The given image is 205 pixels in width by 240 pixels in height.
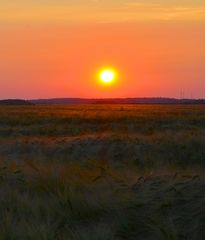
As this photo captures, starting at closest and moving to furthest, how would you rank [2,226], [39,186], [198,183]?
[2,226], [198,183], [39,186]

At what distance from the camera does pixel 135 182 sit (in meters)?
11.0

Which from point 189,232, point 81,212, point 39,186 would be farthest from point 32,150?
point 189,232

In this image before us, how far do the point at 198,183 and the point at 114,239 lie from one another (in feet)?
6.25

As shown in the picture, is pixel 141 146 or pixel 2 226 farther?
pixel 141 146

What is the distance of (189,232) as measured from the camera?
848cm

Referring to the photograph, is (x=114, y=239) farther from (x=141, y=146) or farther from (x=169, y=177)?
Result: (x=141, y=146)

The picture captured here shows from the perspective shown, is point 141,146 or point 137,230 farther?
point 141,146

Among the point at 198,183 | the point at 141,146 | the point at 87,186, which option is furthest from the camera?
the point at 141,146

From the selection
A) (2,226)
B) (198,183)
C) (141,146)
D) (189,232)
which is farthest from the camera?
(141,146)

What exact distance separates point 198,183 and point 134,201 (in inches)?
42.6

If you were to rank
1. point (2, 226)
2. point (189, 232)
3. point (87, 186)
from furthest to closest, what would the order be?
point (87, 186)
point (2, 226)
point (189, 232)

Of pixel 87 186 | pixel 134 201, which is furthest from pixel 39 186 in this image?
pixel 134 201

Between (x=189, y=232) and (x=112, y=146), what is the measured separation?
13894 millimetres

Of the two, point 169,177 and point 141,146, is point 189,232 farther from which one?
point 141,146
